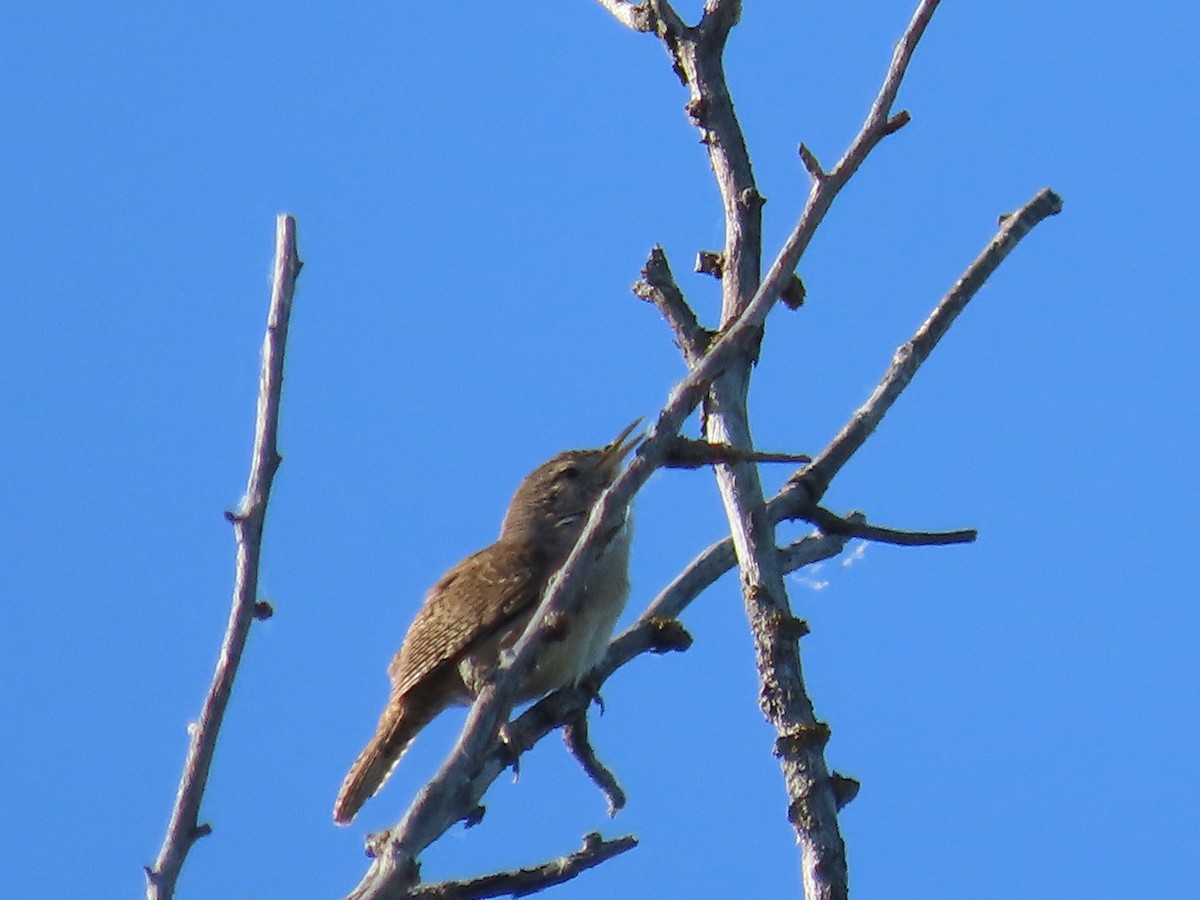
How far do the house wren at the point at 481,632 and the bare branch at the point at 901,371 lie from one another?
1.17 metres

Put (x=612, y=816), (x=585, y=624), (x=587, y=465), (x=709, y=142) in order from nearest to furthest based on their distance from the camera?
(x=612, y=816) → (x=709, y=142) → (x=585, y=624) → (x=587, y=465)

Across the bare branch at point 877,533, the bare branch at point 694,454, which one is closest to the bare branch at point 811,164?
the bare branch at point 694,454

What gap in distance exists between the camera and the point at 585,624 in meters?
5.20

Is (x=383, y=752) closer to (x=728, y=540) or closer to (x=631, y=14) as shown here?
(x=728, y=540)

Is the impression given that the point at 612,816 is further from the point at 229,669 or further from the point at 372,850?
the point at 229,669

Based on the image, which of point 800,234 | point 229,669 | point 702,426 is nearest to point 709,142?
point 702,426

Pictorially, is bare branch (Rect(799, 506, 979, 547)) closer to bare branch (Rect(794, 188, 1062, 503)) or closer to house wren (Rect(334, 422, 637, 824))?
bare branch (Rect(794, 188, 1062, 503))

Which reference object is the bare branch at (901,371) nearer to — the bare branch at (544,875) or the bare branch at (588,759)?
the bare branch at (588,759)

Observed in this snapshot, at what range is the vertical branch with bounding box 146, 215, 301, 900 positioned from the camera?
8.09 feet

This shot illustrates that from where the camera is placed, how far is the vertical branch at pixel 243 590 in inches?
97.1

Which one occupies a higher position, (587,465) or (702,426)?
(587,465)

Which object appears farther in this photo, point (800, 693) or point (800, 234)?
point (800, 693)

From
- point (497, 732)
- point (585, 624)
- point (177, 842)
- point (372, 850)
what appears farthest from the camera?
point (585, 624)

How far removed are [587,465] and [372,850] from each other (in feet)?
11.8
